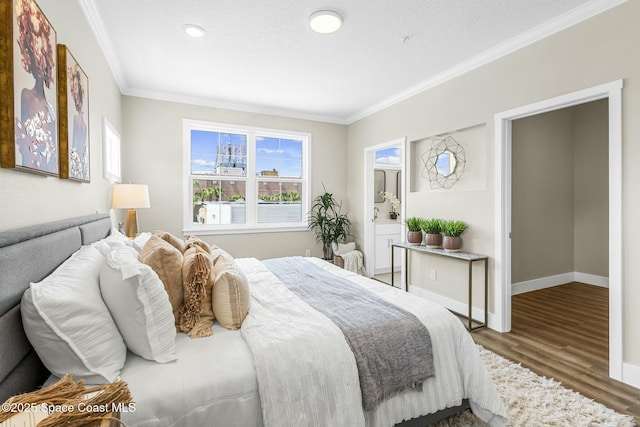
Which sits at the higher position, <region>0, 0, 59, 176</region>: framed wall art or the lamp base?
<region>0, 0, 59, 176</region>: framed wall art

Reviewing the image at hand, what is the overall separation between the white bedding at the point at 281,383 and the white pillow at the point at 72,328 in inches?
3.9

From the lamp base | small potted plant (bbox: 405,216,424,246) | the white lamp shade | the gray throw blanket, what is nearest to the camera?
the gray throw blanket

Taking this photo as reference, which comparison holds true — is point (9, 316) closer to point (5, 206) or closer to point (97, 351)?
point (97, 351)

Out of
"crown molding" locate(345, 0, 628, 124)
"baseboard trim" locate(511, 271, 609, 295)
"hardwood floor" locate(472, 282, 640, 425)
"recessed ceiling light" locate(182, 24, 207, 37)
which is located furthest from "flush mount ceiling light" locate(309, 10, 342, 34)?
"baseboard trim" locate(511, 271, 609, 295)

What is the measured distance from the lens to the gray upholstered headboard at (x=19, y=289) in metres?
0.88

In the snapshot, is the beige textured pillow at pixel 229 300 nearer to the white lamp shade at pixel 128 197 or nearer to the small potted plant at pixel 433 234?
the white lamp shade at pixel 128 197

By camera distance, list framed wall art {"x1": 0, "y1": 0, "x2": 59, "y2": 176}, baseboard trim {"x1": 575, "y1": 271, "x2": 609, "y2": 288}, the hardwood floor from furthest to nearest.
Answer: baseboard trim {"x1": 575, "y1": 271, "x2": 609, "y2": 288}
the hardwood floor
framed wall art {"x1": 0, "y1": 0, "x2": 59, "y2": 176}

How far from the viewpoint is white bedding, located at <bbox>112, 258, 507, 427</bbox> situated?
1085mm

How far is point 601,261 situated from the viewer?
440 centimetres

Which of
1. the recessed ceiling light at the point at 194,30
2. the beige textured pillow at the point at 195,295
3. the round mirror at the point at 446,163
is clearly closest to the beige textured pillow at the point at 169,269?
the beige textured pillow at the point at 195,295

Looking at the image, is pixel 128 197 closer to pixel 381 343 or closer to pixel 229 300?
pixel 229 300

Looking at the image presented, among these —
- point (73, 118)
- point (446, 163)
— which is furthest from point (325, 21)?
point (446, 163)

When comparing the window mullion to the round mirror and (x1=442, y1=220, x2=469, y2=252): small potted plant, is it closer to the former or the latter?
the round mirror

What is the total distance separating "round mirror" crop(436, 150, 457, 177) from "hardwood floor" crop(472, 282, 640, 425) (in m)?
1.77
